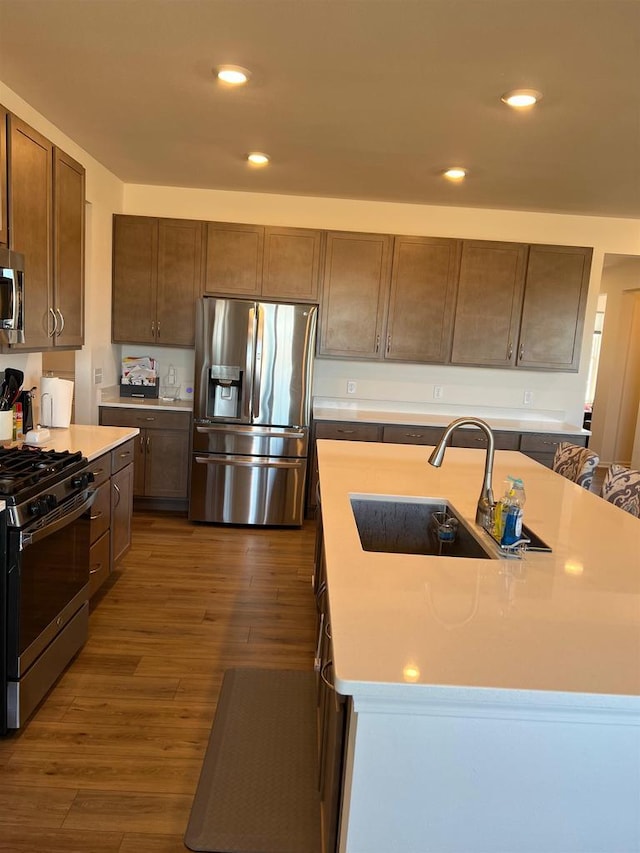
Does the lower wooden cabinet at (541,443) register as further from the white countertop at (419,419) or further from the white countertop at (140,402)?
the white countertop at (140,402)

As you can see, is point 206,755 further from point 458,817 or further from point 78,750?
point 458,817

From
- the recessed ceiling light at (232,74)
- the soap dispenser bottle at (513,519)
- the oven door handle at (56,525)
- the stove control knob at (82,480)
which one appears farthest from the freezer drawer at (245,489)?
the soap dispenser bottle at (513,519)

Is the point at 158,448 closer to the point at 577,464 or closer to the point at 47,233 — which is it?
the point at 47,233

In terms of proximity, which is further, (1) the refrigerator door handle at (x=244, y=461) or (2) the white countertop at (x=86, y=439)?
(1) the refrigerator door handle at (x=244, y=461)

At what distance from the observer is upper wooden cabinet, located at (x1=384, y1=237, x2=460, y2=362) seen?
4.77m

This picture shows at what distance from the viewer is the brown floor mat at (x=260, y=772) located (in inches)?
69.5

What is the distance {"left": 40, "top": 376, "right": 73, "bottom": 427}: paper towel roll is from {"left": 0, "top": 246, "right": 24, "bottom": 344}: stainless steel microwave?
69 centimetres

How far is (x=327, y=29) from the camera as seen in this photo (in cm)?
226

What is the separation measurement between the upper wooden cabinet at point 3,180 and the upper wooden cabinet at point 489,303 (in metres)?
3.36

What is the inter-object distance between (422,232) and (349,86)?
2351 millimetres

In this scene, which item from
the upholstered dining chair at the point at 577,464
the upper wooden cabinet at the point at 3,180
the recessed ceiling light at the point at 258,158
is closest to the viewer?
the upper wooden cabinet at the point at 3,180

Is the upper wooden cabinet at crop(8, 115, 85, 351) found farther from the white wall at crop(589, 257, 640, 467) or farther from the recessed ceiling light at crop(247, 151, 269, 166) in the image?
the white wall at crop(589, 257, 640, 467)

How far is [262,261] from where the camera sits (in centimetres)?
472

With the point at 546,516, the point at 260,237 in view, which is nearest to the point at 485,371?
the point at 260,237
